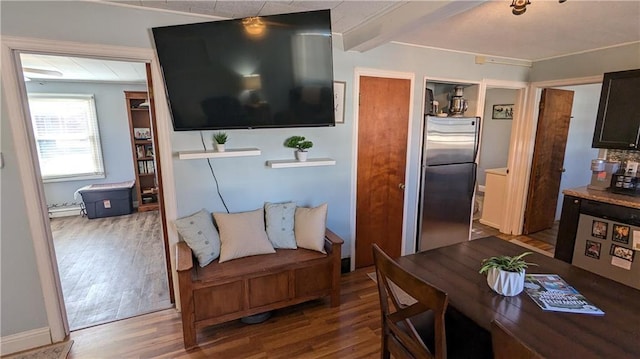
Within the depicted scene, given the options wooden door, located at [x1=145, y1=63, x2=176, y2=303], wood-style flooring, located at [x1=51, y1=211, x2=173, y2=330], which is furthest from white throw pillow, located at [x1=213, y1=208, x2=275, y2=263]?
wood-style flooring, located at [x1=51, y1=211, x2=173, y2=330]

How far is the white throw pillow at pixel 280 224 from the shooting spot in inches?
103

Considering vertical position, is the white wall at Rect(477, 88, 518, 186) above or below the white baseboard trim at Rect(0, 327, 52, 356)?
above

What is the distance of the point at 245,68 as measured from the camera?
7.47ft

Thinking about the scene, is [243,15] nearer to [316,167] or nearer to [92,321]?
[316,167]

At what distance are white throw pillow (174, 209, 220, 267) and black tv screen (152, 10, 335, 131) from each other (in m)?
0.71

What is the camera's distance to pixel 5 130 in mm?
1955

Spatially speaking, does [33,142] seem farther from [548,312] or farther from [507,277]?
[548,312]

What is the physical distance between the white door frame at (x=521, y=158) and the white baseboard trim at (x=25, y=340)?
5166 millimetres

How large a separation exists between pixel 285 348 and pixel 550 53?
4.10m

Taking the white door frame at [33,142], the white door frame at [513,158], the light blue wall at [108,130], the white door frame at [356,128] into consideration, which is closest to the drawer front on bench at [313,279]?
the white door frame at [356,128]

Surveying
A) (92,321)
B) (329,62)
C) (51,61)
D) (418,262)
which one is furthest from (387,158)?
(51,61)

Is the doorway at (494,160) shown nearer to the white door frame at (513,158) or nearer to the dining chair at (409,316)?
the white door frame at (513,158)

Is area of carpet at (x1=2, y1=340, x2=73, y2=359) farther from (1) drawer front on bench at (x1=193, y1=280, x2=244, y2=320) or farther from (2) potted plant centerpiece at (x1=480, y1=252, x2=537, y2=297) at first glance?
(2) potted plant centerpiece at (x1=480, y1=252, x2=537, y2=297)

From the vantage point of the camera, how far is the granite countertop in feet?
8.74
